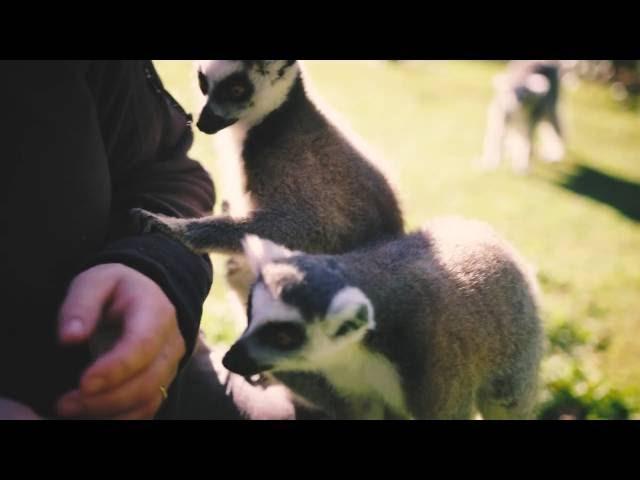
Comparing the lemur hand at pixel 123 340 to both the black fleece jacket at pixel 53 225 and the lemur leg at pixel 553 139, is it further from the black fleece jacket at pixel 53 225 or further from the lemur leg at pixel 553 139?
the lemur leg at pixel 553 139

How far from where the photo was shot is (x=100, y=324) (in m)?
1.07

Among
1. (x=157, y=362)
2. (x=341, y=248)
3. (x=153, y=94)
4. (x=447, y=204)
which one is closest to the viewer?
(x=157, y=362)

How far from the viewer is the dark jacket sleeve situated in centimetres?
116

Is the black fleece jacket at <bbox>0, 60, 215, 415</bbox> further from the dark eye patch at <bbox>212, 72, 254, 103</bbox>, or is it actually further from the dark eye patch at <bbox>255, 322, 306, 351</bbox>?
the dark eye patch at <bbox>212, 72, 254, 103</bbox>

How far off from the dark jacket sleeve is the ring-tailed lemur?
19.6ft

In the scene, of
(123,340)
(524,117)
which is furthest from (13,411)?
(524,117)

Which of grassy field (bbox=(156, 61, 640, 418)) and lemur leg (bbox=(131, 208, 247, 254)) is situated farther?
grassy field (bbox=(156, 61, 640, 418))

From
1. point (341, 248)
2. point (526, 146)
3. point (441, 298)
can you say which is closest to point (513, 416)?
point (441, 298)

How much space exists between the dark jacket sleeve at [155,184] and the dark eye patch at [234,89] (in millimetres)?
180

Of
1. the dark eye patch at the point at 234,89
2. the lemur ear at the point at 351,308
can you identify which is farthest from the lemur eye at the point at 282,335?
the dark eye patch at the point at 234,89

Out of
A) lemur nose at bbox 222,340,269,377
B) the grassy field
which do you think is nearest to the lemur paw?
lemur nose at bbox 222,340,269,377
